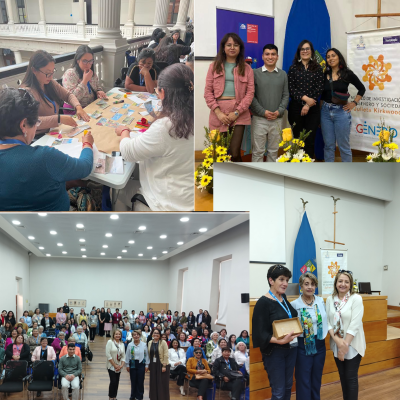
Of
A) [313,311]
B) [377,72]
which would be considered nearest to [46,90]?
[313,311]

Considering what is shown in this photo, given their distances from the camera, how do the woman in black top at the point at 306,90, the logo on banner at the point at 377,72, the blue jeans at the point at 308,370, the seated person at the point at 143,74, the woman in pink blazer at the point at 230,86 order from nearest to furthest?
the blue jeans at the point at 308,370 < the seated person at the point at 143,74 < the woman in pink blazer at the point at 230,86 < the woman in black top at the point at 306,90 < the logo on banner at the point at 377,72

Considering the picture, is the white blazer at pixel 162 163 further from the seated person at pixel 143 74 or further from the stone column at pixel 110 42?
the stone column at pixel 110 42

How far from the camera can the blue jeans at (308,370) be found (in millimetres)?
3287

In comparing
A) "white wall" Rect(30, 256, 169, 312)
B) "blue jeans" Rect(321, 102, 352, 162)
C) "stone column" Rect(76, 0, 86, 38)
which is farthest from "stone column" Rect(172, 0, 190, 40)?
"white wall" Rect(30, 256, 169, 312)

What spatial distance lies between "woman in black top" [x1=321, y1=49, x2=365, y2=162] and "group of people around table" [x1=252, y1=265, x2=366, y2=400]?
223cm

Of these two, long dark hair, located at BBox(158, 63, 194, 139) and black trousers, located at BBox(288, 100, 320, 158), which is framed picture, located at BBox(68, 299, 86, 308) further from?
black trousers, located at BBox(288, 100, 320, 158)

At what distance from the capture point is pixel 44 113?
13.0 ft

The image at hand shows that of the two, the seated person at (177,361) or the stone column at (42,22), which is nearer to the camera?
the seated person at (177,361)

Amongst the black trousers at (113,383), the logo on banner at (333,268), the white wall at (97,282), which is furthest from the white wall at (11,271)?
the logo on banner at (333,268)

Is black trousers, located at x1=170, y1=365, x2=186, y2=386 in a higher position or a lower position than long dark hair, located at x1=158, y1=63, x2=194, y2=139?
lower

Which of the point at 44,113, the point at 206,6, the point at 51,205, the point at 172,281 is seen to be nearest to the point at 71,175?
the point at 51,205

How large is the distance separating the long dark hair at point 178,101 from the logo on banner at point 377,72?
2276 mm

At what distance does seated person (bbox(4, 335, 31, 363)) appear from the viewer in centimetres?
311

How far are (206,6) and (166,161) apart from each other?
2412 millimetres
